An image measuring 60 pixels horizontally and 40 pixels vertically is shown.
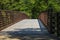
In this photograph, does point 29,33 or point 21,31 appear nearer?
point 29,33

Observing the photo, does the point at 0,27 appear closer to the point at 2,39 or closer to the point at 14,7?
the point at 2,39

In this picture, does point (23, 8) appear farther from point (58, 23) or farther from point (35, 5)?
point (58, 23)

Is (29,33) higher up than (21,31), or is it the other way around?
(29,33)

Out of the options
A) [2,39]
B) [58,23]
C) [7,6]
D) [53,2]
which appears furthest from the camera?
[7,6]

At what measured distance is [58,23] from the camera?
11.8 metres

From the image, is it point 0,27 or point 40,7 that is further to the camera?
point 40,7

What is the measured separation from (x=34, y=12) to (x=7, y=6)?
12417mm

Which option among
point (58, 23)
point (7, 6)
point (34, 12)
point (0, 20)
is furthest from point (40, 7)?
point (58, 23)

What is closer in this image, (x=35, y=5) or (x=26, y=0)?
(x=35, y=5)

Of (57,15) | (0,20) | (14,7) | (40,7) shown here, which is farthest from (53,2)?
(57,15)

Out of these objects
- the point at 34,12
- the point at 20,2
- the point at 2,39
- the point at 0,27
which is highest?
the point at 2,39

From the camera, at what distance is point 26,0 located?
232ft

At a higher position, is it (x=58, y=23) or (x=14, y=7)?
(x=58, y=23)

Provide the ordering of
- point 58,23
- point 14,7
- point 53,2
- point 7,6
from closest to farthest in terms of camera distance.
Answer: point 58,23, point 53,2, point 7,6, point 14,7
